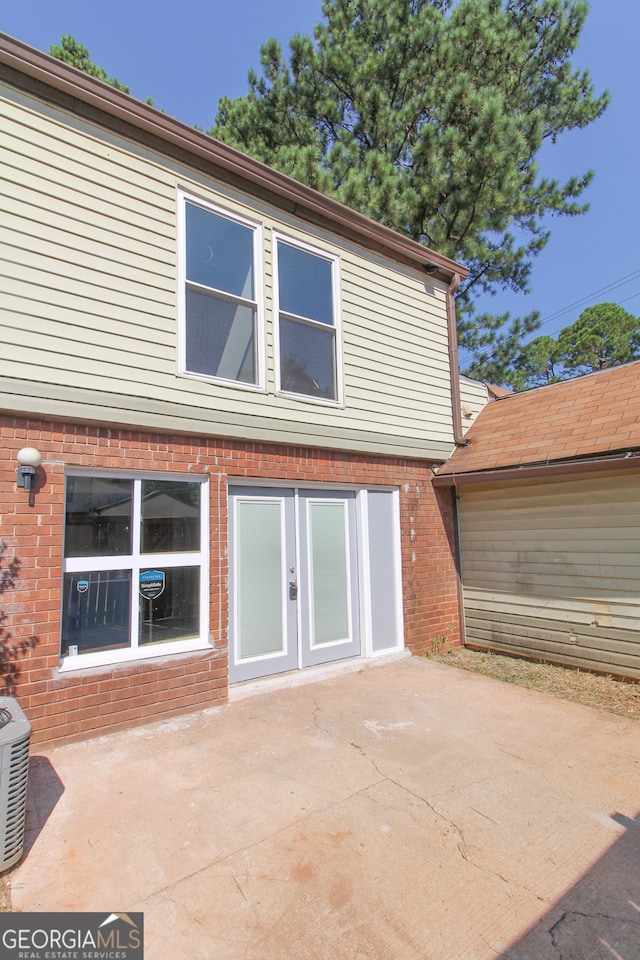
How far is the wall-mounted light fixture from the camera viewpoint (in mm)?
3877

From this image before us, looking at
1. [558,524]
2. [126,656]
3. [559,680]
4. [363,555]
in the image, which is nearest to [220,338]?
[363,555]

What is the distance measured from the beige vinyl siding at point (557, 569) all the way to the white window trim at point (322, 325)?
267 cm

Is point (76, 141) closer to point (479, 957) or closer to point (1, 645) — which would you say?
point (1, 645)

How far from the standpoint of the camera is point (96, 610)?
4.33 metres

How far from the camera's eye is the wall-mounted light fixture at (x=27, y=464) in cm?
388

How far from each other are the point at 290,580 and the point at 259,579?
392 millimetres

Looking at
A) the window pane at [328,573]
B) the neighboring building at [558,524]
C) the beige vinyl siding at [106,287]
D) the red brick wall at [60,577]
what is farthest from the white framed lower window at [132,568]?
the neighboring building at [558,524]

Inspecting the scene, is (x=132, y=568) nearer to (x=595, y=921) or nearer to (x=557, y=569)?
(x=595, y=921)

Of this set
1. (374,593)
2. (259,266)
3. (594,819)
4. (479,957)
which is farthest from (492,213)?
(479,957)

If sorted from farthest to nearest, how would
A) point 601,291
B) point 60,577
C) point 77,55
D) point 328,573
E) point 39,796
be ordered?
1. point 601,291
2. point 77,55
3. point 328,573
4. point 60,577
5. point 39,796

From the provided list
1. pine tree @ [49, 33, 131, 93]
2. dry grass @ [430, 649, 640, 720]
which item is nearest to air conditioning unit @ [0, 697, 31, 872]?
dry grass @ [430, 649, 640, 720]

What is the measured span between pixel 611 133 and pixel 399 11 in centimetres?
576

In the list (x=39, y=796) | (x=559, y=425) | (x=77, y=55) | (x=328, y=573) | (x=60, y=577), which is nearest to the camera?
(x=39, y=796)

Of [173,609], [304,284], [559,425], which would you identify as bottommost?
[173,609]
